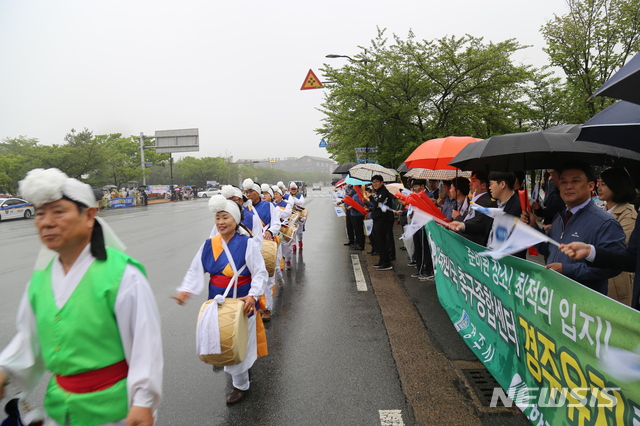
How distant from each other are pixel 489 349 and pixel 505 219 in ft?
4.08

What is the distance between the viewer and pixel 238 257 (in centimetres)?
345

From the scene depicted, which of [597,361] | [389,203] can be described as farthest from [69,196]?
[389,203]

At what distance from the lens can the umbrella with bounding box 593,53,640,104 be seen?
1.84m

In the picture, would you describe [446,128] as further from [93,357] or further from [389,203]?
[93,357]

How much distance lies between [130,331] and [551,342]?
2.51 meters

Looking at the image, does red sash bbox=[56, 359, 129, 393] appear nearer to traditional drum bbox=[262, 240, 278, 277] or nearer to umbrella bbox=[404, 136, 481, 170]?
traditional drum bbox=[262, 240, 278, 277]

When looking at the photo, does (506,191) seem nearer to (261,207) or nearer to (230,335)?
(230,335)

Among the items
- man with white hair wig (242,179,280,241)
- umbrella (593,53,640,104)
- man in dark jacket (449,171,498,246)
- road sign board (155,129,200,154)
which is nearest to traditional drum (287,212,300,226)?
man with white hair wig (242,179,280,241)

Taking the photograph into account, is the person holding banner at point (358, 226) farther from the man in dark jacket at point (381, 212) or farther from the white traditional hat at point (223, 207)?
the white traditional hat at point (223, 207)

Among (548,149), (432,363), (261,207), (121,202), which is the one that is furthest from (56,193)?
(121,202)

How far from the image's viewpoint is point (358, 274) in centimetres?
787

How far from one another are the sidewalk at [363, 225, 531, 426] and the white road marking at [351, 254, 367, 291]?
1.51 ft

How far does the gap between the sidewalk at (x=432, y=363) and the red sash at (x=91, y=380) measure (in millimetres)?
2254

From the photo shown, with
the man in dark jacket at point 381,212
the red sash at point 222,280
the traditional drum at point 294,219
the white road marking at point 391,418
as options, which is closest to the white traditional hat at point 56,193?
the red sash at point 222,280
